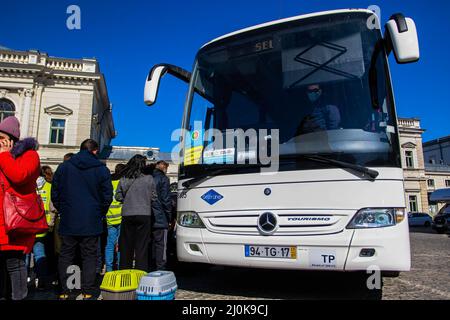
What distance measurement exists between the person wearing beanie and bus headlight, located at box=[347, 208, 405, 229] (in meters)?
2.87

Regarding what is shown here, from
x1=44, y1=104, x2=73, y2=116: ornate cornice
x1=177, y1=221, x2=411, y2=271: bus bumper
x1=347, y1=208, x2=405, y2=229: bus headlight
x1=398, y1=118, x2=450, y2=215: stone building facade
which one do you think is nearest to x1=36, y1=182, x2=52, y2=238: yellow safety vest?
x1=177, y1=221, x2=411, y2=271: bus bumper

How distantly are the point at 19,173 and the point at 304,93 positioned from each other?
285cm

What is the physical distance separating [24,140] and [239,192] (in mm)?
2094

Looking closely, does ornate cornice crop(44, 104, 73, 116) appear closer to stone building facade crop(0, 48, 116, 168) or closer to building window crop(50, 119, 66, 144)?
stone building facade crop(0, 48, 116, 168)

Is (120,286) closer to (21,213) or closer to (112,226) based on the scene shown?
(21,213)

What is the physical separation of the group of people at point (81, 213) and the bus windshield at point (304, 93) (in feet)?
3.29

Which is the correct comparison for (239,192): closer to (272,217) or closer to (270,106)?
(272,217)

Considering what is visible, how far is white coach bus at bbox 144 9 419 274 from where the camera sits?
10.9 feet

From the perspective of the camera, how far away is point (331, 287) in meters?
4.61

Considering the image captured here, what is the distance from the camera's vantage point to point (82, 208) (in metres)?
3.87

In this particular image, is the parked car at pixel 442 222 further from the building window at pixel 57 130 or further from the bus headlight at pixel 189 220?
the building window at pixel 57 130

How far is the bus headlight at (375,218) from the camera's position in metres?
3.27

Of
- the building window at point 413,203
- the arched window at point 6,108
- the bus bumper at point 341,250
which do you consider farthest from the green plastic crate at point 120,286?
the building window at point 413,203

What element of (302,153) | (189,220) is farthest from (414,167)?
(189,220)
